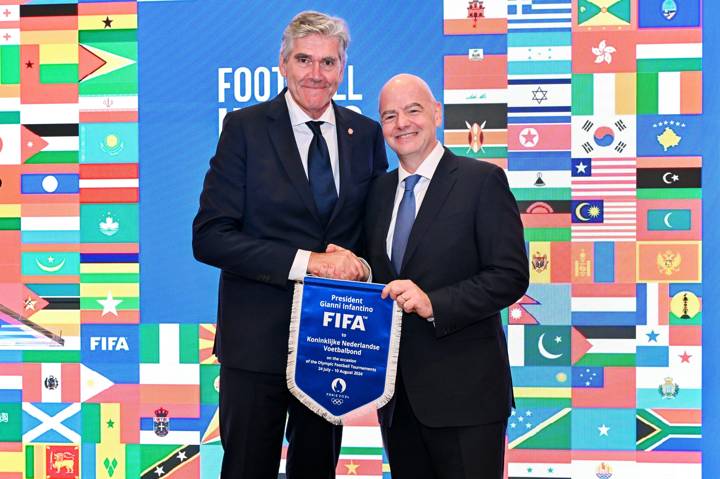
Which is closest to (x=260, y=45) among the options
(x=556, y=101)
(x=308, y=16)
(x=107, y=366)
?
(x=308, y=16)

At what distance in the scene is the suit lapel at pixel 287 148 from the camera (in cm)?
216

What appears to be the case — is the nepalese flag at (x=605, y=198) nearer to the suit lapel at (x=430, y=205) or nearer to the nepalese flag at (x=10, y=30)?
the suit lapel at (x=430, y=205)

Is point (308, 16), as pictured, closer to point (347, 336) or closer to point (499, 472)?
point (347, 336)

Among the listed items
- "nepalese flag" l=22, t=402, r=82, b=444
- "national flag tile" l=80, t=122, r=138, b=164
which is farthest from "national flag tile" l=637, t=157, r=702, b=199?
"nepalese flag" l=22, t=402, r=82, b=444

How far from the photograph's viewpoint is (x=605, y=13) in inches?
120

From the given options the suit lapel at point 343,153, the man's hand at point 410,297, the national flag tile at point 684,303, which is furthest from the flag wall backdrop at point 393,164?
the man's hand at point 410,297

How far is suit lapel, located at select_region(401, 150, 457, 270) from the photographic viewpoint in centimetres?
200

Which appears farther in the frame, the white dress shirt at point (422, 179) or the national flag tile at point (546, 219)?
the national flag tile at point (546, 219)

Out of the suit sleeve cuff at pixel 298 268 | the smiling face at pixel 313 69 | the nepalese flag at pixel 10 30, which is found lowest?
the suit sleeve cuff at pixel 298 268

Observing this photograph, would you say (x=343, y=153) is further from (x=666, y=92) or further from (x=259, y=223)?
(x=666, y=92)

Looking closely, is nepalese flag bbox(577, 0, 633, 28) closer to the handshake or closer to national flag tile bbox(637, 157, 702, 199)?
national flag tile bbox(637, 157, 702, 199)

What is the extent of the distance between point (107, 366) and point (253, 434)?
128cm

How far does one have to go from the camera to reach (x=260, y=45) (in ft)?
10.4

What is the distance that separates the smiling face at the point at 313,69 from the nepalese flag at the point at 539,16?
111 centimetres
